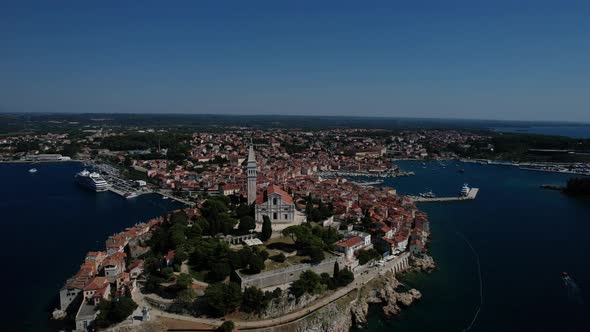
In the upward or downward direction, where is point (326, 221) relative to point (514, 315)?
upward

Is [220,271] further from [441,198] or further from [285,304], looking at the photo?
[441,198]

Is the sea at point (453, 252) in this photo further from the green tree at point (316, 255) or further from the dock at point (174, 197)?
the green tree at point (316, 255)

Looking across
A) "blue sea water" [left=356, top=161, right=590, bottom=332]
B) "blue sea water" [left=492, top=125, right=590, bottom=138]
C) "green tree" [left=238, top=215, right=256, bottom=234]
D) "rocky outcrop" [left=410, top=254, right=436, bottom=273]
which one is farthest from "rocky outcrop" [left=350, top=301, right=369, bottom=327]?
"blue sea water" [left=492, top=125, right=590, bottom=138]

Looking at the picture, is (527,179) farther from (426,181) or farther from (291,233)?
(291,233)

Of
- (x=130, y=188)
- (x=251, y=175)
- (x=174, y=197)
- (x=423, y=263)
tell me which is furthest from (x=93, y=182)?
(x=423, y=263)

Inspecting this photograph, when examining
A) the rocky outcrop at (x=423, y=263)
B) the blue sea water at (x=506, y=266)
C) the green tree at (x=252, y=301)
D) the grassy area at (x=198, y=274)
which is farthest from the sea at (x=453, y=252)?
the grassy area at (x=198, y=274)

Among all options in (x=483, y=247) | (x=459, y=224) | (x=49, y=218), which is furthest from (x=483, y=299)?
(x=49, y=218)
